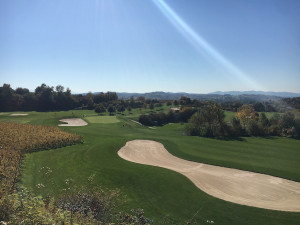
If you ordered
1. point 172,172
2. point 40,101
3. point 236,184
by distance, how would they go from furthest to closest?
1. point 40,101
2. point 172,172
3. point 236,184

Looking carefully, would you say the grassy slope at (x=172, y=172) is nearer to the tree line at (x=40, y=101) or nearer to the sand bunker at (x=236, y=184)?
the sand bunker at (x=236, y=184)

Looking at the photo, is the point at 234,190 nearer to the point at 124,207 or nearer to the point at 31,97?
the point at 124,207

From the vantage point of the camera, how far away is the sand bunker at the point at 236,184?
61.8ft

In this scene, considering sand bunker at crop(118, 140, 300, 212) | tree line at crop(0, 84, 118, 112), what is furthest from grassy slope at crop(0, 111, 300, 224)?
tree line at crop(0, 84, 118, 112)

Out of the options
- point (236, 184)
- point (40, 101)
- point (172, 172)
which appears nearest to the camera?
point (236, 184)

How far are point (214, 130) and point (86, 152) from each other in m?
31.1

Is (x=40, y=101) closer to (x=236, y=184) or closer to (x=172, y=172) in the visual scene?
(x=172, y=172)

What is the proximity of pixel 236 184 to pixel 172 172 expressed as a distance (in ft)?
22.0

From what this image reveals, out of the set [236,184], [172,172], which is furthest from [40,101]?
[236,184]

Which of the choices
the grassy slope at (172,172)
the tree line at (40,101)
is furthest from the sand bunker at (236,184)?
the tree line at (40,101)

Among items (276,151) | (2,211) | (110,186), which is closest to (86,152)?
(110,186)

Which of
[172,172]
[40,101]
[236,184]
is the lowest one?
[236,184]

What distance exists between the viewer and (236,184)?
22094 mm

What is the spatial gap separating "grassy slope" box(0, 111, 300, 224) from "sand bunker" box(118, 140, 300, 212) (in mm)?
1230
